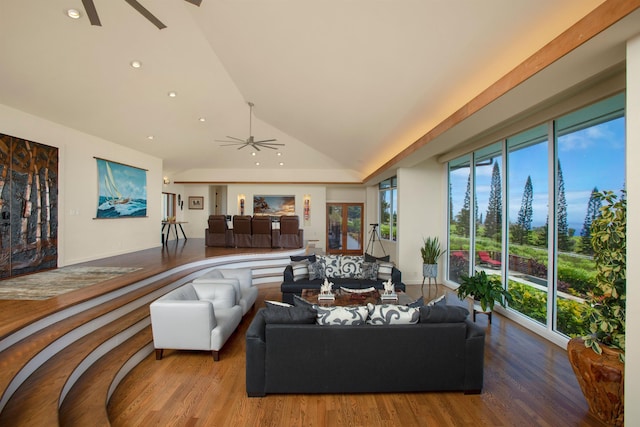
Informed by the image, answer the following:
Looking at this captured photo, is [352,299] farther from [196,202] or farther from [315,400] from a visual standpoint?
[196,202]

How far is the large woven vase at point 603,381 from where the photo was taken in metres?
2.11

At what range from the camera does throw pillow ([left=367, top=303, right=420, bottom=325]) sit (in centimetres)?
261

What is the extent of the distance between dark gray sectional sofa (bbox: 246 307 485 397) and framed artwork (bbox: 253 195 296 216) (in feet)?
29.0

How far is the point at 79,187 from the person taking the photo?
5.89 metres

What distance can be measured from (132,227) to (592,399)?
890cm

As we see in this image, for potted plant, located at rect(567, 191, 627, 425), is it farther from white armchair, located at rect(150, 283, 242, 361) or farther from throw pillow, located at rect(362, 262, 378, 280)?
white armchair, located at rect(150, 283, 242, 361)

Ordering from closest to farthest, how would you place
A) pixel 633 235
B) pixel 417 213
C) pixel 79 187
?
pixel 633 235
pixel 79 187
pixel 417 213

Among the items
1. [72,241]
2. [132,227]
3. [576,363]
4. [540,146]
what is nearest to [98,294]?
[72,241]

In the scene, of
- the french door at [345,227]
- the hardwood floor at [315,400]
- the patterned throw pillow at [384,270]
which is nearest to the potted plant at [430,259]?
the patterned throw pillow at [384,270]

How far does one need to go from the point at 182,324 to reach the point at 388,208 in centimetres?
725

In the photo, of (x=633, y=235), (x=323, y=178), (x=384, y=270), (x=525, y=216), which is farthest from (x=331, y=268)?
(x=323, y=178)

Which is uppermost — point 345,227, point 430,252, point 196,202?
point 196,202

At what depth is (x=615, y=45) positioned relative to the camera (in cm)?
198

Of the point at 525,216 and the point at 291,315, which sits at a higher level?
the point at 525,216
